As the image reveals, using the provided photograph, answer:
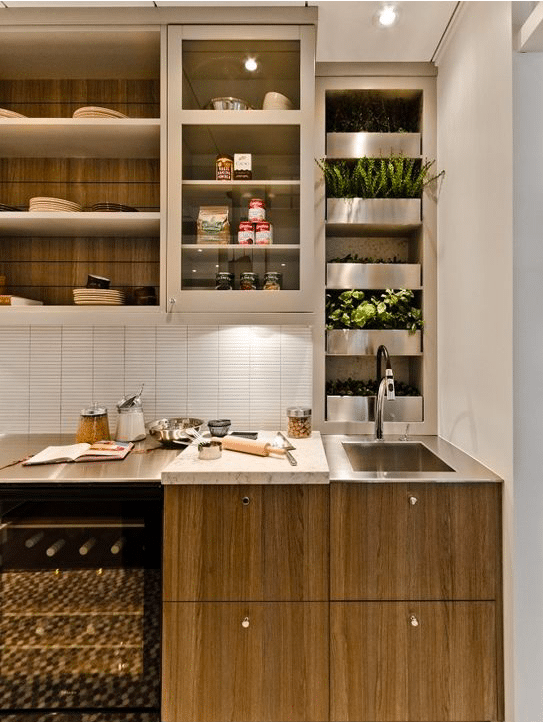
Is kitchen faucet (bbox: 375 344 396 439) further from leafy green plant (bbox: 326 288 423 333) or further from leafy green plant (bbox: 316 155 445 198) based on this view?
leafy green plant (bbox: 316 155 445 198)

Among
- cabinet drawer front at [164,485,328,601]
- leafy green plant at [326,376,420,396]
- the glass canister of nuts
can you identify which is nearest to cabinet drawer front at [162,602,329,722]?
cabinet drawer front at [164,485,328,601]

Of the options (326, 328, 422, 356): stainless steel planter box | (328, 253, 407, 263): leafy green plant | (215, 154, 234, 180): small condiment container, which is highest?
(215, 154, 234, 180): small condiment container

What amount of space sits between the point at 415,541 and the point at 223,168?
157 centimetres

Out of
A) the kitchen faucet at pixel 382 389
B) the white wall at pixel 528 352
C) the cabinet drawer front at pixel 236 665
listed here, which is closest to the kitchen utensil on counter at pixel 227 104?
the white wall at pixel 528 352

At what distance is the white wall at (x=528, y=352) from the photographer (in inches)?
56.7

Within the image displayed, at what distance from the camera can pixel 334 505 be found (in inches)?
61.3

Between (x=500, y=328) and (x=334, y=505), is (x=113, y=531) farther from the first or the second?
(x=500, y=328)

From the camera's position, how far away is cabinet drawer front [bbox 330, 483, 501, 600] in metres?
1.54

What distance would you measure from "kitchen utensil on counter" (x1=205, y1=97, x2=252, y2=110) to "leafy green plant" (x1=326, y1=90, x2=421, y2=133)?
53 centimetres

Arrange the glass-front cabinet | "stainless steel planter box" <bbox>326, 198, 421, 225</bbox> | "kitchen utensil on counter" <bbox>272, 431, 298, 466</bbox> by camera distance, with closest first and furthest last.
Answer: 1. "kitchen utensil on counter" <bbox>272, 431, 298, 466</bbox>
2. the glass-front cabinet
3. "stainless steel planter box" <bbox>326, 198, 421, 225</bbox>

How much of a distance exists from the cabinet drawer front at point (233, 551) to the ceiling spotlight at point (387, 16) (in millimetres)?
1812

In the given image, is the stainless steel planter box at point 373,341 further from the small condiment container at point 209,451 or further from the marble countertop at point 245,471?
the small condiment container at point 209,451

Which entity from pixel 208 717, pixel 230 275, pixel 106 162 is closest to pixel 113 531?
pixel 208 717

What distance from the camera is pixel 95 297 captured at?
6.44 ft
